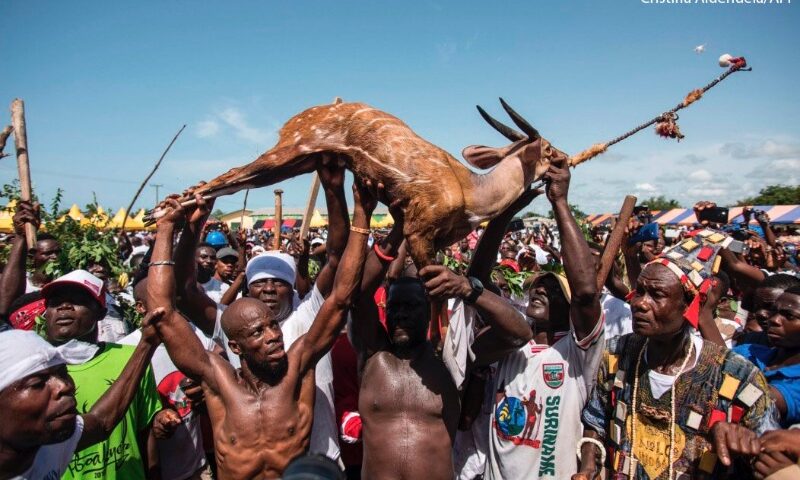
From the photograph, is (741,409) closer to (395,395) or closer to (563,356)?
(563,356)

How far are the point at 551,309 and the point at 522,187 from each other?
100 centimetres

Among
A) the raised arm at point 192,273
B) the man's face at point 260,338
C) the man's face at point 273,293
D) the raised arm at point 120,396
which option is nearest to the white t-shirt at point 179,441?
the raised arm at point 192,273

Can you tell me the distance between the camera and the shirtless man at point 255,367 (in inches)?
101

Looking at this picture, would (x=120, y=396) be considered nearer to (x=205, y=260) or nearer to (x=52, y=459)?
(x=52, y=459)

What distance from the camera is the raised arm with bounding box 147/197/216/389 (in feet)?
8.27

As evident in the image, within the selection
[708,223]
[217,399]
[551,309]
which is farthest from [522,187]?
[708,223]

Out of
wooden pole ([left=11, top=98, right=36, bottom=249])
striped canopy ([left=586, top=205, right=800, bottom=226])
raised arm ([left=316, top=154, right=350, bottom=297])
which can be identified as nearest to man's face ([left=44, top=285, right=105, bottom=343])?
raised arm ([left=316, top=154, right=350, bottom=297])

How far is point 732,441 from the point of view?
2068mm

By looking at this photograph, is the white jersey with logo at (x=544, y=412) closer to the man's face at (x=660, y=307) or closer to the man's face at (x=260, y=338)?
the man's face at (x=660, y=307)

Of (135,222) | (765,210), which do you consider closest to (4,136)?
(135,222)

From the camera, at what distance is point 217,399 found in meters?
2.74

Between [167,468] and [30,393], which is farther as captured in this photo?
[167,468]

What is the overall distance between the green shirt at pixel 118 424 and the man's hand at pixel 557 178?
271cm

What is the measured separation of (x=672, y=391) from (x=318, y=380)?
6.88ft
